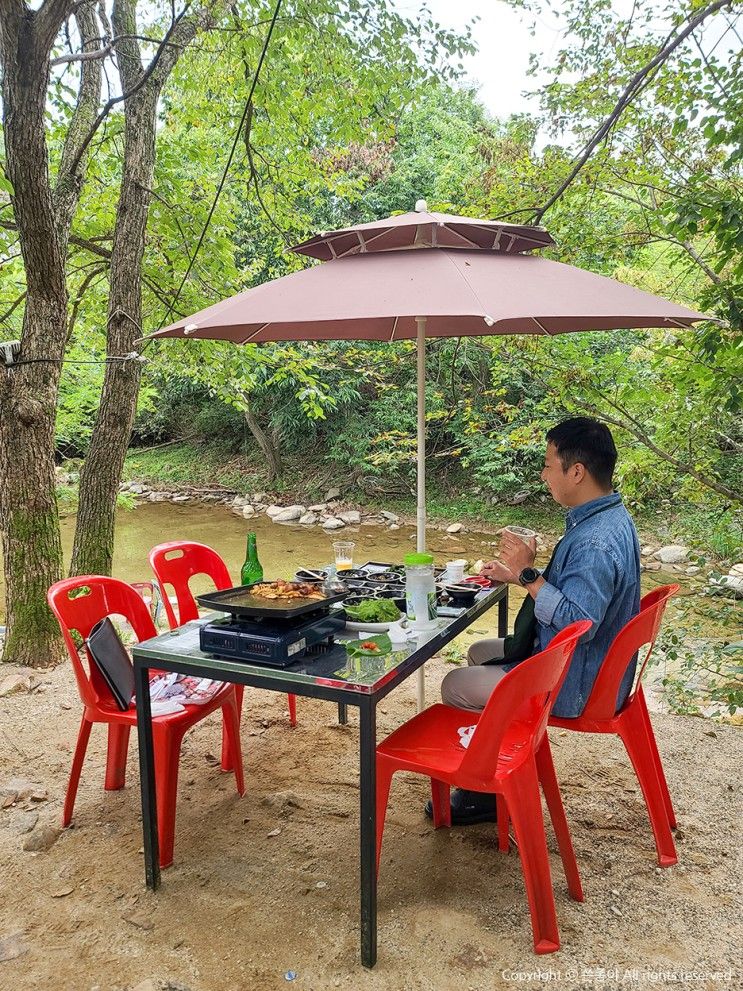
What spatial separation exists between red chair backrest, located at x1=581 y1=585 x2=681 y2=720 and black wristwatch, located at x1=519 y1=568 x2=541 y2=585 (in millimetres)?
294

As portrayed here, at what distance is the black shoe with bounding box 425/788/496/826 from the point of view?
245 cm

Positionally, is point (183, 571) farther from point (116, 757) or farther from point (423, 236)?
point (423, 236)

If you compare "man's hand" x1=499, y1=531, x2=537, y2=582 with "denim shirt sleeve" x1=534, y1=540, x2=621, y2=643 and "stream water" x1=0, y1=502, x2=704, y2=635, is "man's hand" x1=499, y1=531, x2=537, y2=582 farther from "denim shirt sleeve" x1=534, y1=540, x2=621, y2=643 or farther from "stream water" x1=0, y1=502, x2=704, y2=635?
"stream water" x1=0, y1=502, x2=704, y2=635

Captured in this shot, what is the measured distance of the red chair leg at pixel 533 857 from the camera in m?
1.81

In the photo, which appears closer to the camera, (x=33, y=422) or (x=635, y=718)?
(x=635, y=718)

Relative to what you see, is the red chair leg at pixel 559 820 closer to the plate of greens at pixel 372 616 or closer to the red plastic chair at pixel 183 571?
the plate of greens at pixel 372 616

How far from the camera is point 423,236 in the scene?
2.31 meters

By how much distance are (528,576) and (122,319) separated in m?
3.44

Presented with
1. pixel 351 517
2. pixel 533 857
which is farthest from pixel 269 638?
pixel 351 517

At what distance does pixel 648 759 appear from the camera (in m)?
2.21

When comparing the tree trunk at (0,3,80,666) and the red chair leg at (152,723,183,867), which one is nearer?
the red chair leg at (152,723,183,867)

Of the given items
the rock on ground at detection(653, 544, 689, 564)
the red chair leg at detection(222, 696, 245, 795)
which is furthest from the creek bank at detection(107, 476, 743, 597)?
the red chair leg at detection(222, 696, 245, 795)

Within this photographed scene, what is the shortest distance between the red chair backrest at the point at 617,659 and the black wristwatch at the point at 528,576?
29 centimetres

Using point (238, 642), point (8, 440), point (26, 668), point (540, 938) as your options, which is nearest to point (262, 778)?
point (238, 642)
